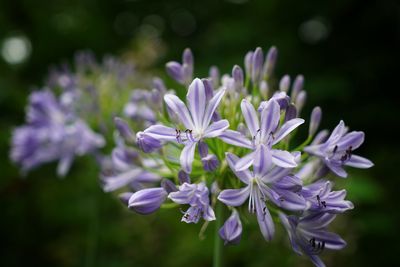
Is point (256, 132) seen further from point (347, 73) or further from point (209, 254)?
point (347, 73)

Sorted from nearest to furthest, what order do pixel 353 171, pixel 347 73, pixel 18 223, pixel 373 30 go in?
pixel 353 171
pixel 18 223
pixel 347 73
pixel 373 30

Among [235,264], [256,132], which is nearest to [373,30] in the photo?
[235,264]

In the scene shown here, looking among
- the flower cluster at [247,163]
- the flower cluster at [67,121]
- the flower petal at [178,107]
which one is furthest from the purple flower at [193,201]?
the flower cluster at [67,121]

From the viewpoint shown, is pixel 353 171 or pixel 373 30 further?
pixel 373 30

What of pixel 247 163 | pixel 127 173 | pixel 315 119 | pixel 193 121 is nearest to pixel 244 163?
pixel 247 163

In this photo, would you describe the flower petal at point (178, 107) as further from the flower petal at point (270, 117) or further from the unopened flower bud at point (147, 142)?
Answer: the flower petal at point (270, 117)

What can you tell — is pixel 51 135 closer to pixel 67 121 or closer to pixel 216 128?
pixel 67 121

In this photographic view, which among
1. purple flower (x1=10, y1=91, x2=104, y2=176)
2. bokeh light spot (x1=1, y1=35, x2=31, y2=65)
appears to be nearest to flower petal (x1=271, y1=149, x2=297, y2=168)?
purple flower (x1=10, y1=91, x2=104, y2=176)

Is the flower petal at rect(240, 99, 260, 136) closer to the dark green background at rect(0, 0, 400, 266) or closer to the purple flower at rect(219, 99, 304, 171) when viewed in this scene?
the purple flower at rect(219, 99, 304, 171)
